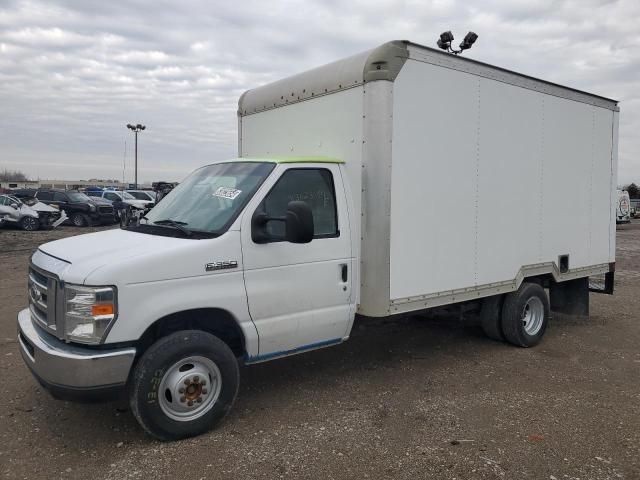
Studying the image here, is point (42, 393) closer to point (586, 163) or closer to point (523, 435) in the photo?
point (523, 435)

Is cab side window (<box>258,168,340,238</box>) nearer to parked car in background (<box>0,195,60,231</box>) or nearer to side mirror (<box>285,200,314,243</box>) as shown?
side mirror (<box>285,200,314,243</box>)

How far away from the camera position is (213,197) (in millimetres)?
4688

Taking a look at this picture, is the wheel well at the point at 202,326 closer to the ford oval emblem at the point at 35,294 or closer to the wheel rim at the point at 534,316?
the ford oval emblem at the point at 35,294

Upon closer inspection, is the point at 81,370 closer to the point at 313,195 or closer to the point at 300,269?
the point at 300,269

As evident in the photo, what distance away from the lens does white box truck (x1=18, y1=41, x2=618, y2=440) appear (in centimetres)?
391

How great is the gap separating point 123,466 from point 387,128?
343cm

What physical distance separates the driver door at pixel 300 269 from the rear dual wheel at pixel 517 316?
2.48m

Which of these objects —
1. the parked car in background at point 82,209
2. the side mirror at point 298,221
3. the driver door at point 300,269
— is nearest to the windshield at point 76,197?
the parked car in background at point 82,209

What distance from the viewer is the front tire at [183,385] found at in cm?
394

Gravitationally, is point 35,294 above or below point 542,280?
above

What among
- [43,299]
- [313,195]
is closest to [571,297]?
[313,195]

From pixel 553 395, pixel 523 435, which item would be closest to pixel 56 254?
pixel 523 435

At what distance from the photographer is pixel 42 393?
5.12 meters

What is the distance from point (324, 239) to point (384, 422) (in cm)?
163
